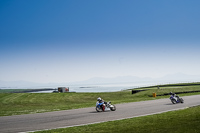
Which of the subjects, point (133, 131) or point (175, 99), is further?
point (175, 99)

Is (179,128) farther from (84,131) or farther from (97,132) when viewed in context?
(84,131)

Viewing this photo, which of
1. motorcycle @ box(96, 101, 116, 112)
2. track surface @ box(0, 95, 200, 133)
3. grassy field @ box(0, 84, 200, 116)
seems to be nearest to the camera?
track surface @ box(0, 95, 200, 133)

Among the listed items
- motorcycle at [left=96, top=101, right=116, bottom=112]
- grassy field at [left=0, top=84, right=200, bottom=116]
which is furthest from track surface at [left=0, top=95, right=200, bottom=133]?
grassy field at [left=0, top=84, right=200, bottom=116]

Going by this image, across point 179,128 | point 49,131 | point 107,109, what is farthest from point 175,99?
point 49,131

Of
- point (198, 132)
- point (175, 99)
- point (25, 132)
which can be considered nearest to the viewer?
point (198, 132)

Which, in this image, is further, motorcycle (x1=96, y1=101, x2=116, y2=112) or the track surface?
motorcycle (x1=96, y1=101, x2=116, y2=112)

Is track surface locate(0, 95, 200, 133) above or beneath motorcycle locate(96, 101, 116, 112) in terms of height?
beneath

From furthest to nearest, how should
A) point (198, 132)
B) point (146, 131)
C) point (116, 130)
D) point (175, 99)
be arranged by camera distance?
point (175, 99), point (116, 130), point (146, 131), point (198, 132)

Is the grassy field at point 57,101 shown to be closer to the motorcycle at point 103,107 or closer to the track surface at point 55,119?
the motorcycle at point 103,107

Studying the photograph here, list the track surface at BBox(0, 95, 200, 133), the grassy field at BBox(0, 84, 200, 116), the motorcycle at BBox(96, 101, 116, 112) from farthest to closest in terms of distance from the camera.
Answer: the grassy field at BBox(0, 84, 200, 116) < the motorcycle at BBox(96, 101, 116, 112) < the track surface at BBox(0, 95, 200, 133)

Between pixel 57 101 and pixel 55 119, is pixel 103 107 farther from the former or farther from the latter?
pixel 57 101

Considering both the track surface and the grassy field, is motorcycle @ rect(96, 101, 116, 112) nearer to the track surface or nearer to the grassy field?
the track surface

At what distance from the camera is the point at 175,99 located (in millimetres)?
25156

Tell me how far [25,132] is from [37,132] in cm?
→ 70
